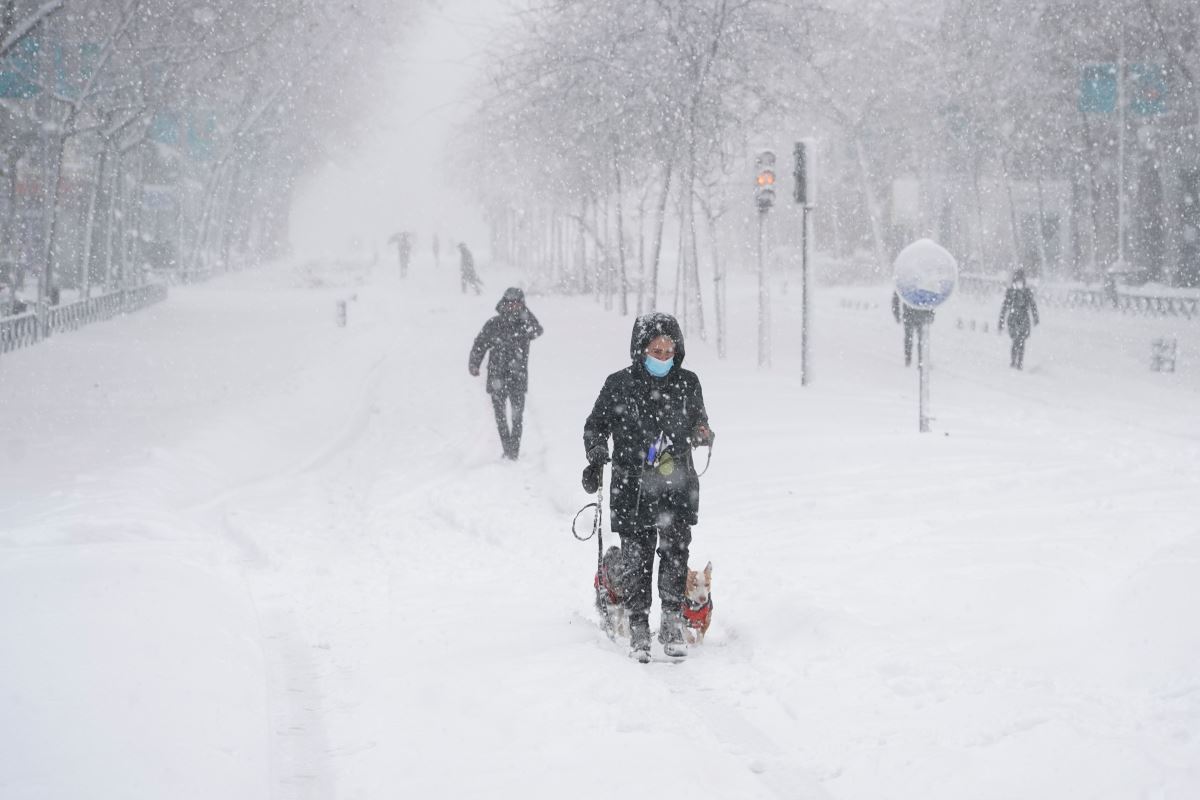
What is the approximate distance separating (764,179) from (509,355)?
6172mm

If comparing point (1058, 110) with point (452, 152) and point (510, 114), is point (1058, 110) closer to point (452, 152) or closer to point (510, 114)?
point (510, 114)

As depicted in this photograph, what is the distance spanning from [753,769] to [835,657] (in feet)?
4.18

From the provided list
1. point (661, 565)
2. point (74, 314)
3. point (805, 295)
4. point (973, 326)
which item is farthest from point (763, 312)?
point (74, 314)

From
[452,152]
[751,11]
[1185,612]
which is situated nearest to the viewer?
[1185,612]

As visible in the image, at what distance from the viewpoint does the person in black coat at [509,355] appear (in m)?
11.4

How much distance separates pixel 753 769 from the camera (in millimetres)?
4188

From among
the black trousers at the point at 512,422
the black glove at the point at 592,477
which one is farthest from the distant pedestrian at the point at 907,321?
the black glove at the point at 592,477

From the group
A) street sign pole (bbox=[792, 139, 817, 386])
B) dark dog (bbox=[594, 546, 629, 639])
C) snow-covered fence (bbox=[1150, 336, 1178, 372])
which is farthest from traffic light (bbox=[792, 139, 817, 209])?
dark dog (bbox=[594, 546, 629, 639])

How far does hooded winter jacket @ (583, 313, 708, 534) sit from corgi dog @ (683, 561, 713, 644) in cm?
30

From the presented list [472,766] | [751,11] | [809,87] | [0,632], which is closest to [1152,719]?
[472,766]

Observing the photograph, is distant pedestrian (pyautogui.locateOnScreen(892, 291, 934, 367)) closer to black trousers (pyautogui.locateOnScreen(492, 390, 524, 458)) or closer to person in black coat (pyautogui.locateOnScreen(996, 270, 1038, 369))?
person in black coat (pyautogui.locateOnScreen(996, 270, 1038, 369))

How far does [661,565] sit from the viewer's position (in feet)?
19.1

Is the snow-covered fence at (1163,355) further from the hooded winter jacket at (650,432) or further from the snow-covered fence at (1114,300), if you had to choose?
the hooded winter jacket at (650,432)

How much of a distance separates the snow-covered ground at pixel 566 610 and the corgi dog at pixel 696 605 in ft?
0.50
